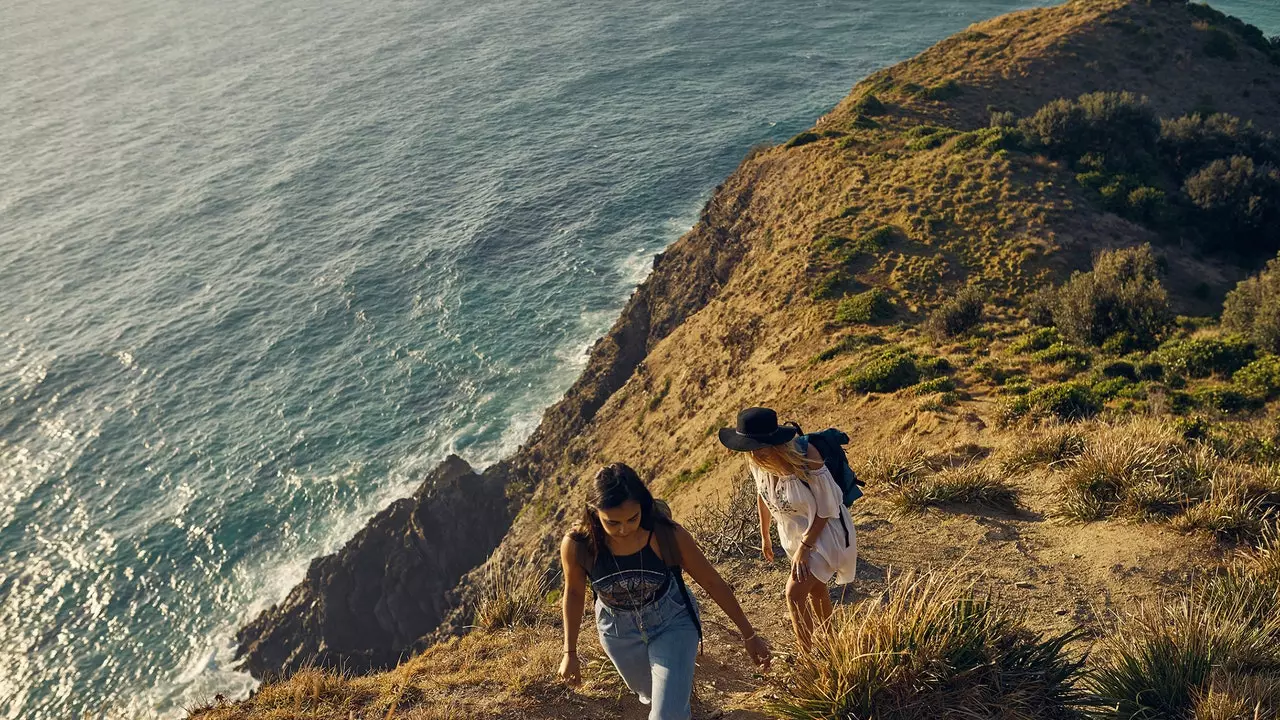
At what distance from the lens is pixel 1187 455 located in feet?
34.2

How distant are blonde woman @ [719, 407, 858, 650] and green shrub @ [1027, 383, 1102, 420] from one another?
9.49m

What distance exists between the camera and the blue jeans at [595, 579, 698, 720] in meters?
5.77

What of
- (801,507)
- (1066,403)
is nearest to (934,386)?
(1066,403)

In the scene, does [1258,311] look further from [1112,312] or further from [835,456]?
[835,456]

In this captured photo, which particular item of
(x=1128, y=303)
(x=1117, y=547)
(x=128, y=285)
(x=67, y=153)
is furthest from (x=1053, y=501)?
(x=67, y=153)

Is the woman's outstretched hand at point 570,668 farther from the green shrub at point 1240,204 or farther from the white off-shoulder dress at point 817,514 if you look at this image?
the green shrub at point 1240,204

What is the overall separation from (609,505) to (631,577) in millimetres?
707

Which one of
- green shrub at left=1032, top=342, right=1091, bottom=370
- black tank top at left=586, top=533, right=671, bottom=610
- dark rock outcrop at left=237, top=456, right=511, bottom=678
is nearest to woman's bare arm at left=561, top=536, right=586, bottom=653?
black tank top at left=586, top=533, right=671, bottom=610

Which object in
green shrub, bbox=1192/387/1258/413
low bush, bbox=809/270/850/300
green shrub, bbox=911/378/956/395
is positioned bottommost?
low bush, bbox=809/270/850/300

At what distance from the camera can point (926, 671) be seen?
5750 millimetres

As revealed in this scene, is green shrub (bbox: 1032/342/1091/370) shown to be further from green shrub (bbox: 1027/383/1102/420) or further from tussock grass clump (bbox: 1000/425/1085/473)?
tussock grass clump (bbox: 1000/425/1085/473)

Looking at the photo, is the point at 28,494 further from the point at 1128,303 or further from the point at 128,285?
the point at 1128,303

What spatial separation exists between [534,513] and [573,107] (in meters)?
55.5

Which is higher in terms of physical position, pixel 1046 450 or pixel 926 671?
pixel 926 671
